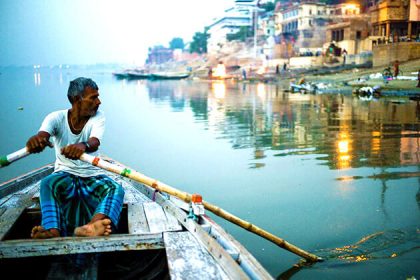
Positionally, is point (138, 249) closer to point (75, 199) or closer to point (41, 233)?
point (41, 233)

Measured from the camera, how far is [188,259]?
2.48 m

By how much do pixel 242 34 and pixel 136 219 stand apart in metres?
81.1

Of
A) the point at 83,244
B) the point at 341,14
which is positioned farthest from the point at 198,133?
the point at 341,14

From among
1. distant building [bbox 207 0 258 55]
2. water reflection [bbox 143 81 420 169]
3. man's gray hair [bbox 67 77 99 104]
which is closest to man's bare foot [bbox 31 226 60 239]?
man's gray hair [bbox 67 77 99 104]

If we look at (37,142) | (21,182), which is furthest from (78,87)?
(21,182)

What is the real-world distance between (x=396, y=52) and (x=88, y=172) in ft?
94.3

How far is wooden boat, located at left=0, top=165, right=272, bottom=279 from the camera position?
2.41m

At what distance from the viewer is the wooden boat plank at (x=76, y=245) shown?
8.71 feet

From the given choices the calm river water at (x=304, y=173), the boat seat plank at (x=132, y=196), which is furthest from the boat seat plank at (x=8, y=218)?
the calm river water at (x=304, y=173)

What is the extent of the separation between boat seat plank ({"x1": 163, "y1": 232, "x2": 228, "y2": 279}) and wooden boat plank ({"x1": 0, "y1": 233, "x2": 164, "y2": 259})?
0.48 feet

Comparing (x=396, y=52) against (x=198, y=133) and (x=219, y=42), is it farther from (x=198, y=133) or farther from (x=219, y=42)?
(x=219, y=42)

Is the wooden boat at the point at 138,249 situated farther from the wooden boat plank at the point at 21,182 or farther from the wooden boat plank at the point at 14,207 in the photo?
the wooden boat plank at the point at 21,182

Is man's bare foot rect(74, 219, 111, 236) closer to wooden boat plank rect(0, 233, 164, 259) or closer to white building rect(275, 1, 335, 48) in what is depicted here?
wooden boat plank rect(0, 233, 164, 259)

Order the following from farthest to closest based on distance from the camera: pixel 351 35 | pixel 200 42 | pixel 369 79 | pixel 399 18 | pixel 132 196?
pixel 200 42 → pixel 351 35 → pixel 399 18 → pixel 369 79 → pixel 132 196
